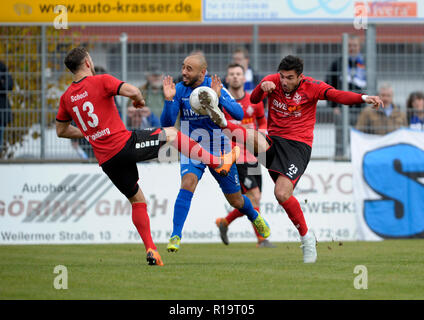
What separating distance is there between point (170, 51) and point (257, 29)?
5.64 ft

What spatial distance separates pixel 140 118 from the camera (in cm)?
1378

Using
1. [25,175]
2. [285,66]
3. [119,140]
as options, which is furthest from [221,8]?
[119,140]

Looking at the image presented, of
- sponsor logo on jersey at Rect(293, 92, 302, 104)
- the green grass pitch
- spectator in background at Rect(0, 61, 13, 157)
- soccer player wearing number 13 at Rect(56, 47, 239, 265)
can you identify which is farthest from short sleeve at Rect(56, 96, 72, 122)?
spectator in background at Rect(0, 61, 13, 157)

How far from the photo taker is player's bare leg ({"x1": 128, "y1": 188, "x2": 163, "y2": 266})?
8.55m

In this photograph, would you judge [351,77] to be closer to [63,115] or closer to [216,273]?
[63,115]

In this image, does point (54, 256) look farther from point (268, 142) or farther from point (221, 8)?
point (221, 8)

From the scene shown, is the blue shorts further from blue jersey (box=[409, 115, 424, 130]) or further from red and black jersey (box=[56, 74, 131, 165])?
blue jersey (box=[409, 115, 424, 130])

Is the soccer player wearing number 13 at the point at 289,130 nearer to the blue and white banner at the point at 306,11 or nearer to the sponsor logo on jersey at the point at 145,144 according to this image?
the sponsor logo on jersey at the point at 145,144

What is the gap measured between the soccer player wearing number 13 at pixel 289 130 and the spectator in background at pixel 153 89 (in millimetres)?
4555

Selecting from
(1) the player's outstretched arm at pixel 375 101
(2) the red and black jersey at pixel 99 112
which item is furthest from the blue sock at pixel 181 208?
(1) the player's outstretched arm at pixel 375 101

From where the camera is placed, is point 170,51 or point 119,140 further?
point 170,51

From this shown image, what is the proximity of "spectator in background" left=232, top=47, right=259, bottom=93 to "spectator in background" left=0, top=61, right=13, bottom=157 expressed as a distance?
390 centimetres

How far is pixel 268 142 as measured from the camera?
29.8ft

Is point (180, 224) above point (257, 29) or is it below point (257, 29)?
below
